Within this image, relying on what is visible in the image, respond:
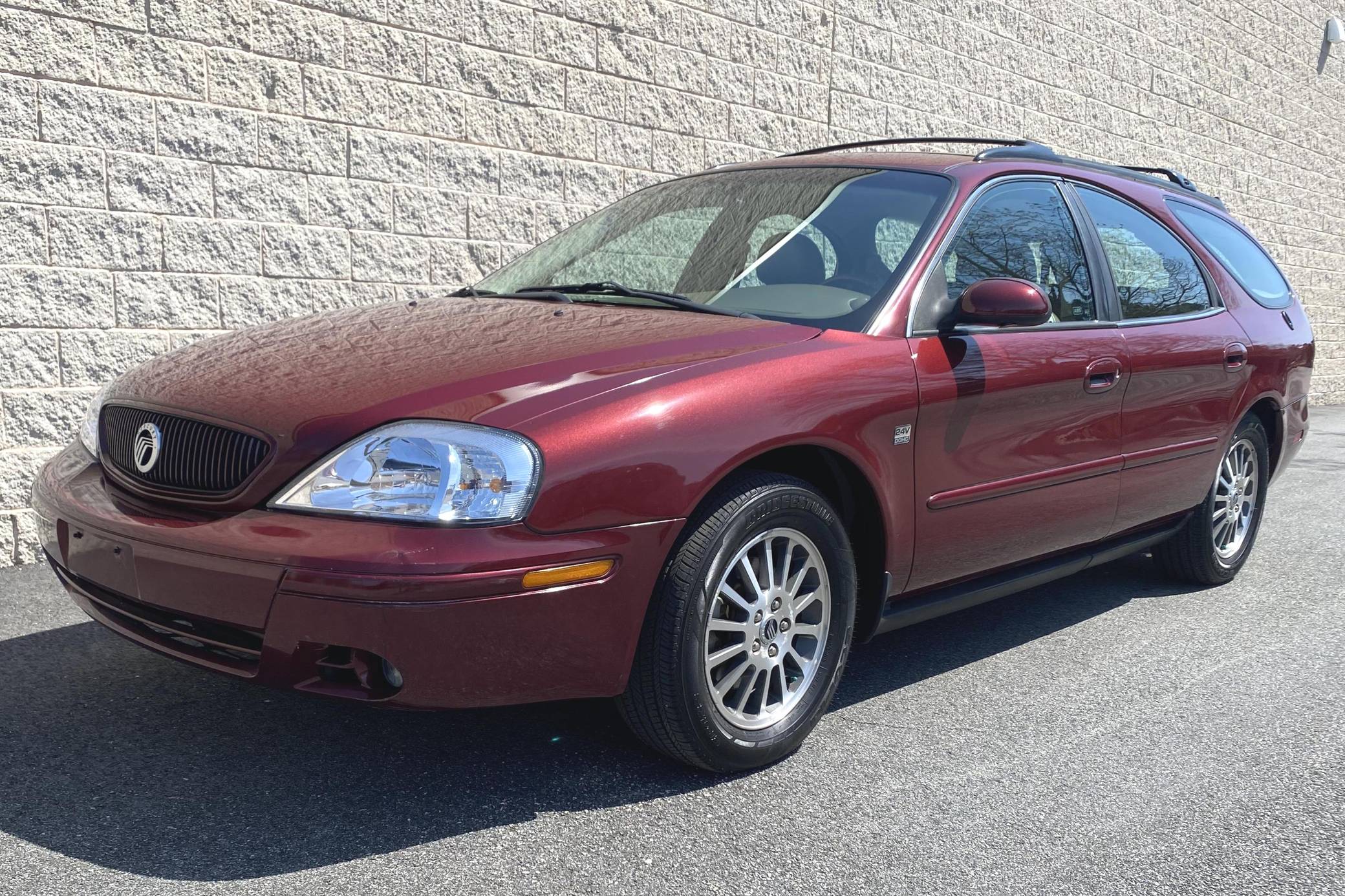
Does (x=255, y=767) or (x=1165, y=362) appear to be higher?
(x=1165, y=362)

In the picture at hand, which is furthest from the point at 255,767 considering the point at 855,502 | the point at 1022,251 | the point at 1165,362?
the point at 1165,362

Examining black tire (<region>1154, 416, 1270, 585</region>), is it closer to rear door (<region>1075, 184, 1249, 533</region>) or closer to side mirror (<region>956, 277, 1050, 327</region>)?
rear door (<region>1075, 184, 1249, 533</region>)

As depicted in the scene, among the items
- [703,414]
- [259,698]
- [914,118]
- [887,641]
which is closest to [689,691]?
[703,414]

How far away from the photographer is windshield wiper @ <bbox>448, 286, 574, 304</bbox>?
4.14 m

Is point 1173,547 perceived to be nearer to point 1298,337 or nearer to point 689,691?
point 1298,337

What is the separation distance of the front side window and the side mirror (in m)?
0.14

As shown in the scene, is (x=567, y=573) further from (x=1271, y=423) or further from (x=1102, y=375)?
(x=1271, y=423)

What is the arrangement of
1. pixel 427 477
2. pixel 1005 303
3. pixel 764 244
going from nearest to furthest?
1. pixel 427 477
2. pixel 1005 303
3. pixel 764 244

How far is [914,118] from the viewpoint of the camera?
10.2 metres

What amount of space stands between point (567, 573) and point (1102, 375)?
2.33 meters

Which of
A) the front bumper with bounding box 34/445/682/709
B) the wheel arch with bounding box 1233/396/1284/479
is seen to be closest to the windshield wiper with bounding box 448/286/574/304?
the front bumper with bounding box 34/445/682/709

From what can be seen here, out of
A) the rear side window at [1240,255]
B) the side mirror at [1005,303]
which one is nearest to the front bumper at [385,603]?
the side mirror at [1005,303]

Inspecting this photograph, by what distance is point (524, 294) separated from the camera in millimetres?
4297

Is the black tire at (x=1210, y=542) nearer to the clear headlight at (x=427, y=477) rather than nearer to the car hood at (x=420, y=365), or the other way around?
the car hood at (x=420, y=365)
